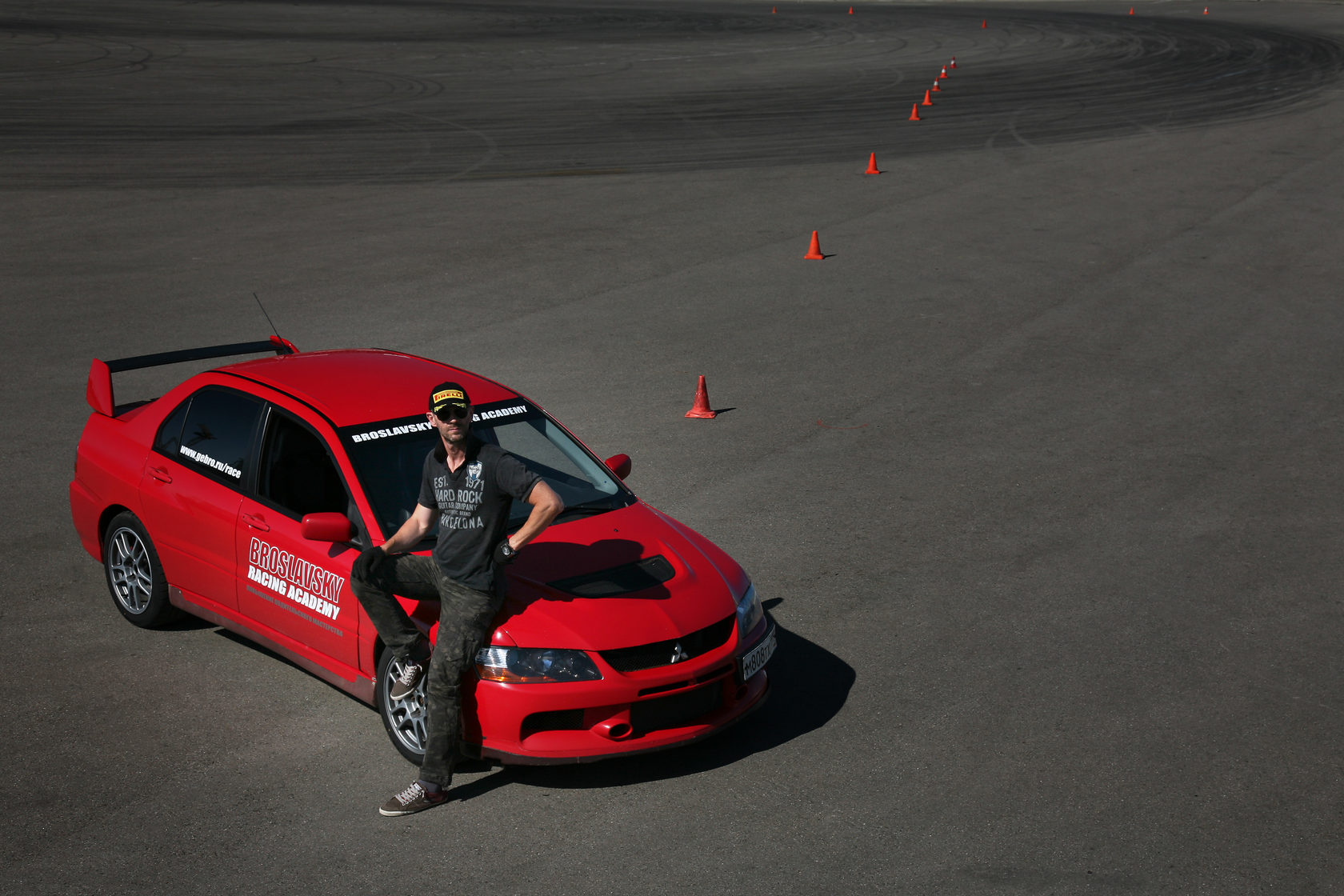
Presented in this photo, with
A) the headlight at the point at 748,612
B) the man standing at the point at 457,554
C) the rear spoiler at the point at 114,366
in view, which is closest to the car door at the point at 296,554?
the man standing at the point at 457,554

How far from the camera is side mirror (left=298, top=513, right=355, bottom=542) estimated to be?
5.79m

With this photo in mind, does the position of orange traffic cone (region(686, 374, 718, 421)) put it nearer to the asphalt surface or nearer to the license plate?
the asphalt surface

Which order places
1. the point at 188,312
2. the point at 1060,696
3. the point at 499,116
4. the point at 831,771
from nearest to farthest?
the point at 831,771 → the point at 1060,696 → the point at 188,312 → the point at 499,116

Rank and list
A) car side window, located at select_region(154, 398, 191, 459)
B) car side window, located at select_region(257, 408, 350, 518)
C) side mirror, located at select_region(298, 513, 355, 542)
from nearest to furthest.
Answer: side mirror, located at select_region(298, 513, 355, 542), car side window, located at select_region(257, 408, 350, 518), car side window, located at select_region(154, 398, 191, 459)

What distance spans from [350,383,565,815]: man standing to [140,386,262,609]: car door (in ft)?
4.57

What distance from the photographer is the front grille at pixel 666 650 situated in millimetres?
5672

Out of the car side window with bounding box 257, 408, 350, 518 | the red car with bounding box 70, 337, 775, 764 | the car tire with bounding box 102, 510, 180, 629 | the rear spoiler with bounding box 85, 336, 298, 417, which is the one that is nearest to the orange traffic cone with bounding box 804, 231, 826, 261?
the rear spoiler with bounding box 85, 336, 298, 417

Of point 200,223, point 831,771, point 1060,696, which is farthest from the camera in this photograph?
point 200,223

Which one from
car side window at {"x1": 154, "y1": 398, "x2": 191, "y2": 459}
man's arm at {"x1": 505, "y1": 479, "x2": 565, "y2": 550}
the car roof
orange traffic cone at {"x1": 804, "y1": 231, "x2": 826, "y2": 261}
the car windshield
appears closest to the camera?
man's arm at {"x1": 505, "y1": 479, "x2": 565, "y2": 550}

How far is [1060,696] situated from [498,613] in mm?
2990

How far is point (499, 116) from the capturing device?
1120 inches

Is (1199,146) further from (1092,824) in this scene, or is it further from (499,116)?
(1092,824)

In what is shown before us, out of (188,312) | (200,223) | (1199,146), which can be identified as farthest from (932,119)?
(188,312)

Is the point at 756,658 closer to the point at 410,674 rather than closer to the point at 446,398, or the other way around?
the point at 410,674
